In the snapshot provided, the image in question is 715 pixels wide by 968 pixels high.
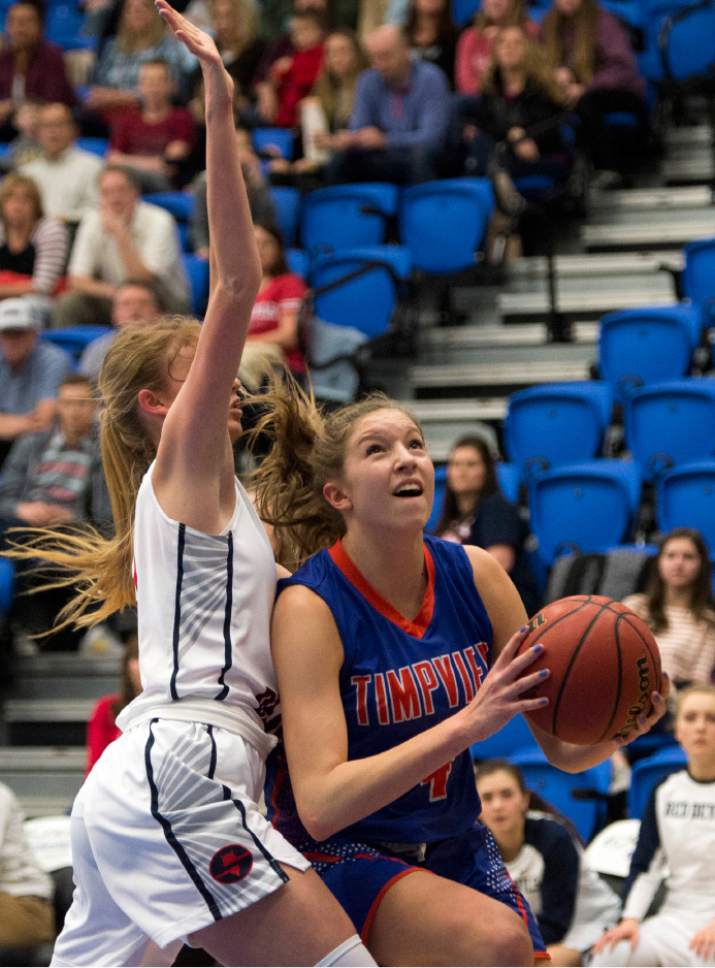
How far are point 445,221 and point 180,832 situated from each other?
6888 millimetres

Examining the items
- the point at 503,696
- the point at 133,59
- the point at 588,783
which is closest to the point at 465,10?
the point at 133,59

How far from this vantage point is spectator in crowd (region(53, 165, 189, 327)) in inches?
365

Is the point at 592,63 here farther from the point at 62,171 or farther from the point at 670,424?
the point at 62,171

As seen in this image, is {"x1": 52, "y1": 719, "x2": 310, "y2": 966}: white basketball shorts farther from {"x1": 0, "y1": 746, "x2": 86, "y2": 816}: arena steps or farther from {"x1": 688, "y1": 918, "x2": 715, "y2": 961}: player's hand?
{"x1": 0, "y1": 746, "x2": 86, "y2": 816}: arena steps

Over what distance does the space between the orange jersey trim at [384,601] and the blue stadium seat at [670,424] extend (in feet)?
15.7

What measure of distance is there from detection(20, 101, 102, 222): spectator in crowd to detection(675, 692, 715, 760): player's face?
5.65 metres

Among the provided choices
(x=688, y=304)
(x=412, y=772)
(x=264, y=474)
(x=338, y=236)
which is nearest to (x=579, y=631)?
(x=412, y=772)

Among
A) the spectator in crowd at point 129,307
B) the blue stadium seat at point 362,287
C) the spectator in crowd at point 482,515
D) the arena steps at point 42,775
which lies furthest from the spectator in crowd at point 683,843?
the blue stadium seat at point 362,287

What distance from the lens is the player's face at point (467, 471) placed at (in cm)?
762

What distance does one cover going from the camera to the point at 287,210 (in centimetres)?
1010

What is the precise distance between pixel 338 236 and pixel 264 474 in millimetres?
6302

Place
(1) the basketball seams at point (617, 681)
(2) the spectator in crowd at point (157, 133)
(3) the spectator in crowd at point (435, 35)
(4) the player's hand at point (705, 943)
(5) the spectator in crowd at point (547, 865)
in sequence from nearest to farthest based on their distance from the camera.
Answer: (1) the basketball seams at point (617, 681) → (4) the player's hand at point (705, 943) → (5) the spectator in crowd at point (547, 865) → (2) the spectator in crowd at point (157, 133) → (3) the spectator in crowd at point (435, 35)

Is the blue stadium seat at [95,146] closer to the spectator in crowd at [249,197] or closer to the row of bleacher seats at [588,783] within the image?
the spectator in crowd at [249,197]

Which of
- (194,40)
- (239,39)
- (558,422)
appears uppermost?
(239,39)
